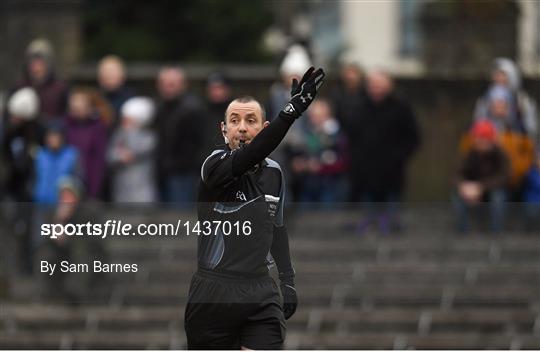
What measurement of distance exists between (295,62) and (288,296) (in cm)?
793

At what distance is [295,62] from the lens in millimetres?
17672

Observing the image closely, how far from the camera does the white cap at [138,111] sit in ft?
56.7

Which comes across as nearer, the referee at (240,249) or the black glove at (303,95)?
the black glove at (303,95)

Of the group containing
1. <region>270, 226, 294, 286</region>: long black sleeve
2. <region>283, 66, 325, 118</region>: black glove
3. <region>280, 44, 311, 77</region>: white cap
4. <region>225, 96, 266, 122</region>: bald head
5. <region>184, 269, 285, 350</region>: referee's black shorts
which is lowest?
<region>184, 269, 285, 350</region>: referee's black shorts

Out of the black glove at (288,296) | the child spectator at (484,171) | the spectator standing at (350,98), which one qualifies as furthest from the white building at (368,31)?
the black glove at (288,296)

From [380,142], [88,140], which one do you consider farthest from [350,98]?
[88,140]

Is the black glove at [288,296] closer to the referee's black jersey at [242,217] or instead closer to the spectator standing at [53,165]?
the referee's black jersey at [242,217]

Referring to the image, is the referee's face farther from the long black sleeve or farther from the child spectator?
the child spectator

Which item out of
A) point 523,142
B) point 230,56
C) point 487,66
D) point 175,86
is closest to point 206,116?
point 175,86

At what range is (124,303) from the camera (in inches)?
455

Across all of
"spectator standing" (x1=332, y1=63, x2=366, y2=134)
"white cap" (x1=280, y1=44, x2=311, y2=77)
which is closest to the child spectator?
"spectator standing" (x1=332, y1=63, x2=366, y2=134)

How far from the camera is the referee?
9.60 meters

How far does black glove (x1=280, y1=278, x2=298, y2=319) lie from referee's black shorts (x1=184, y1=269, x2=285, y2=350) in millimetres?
99

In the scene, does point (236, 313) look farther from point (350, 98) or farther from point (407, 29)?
point (407, 29)
